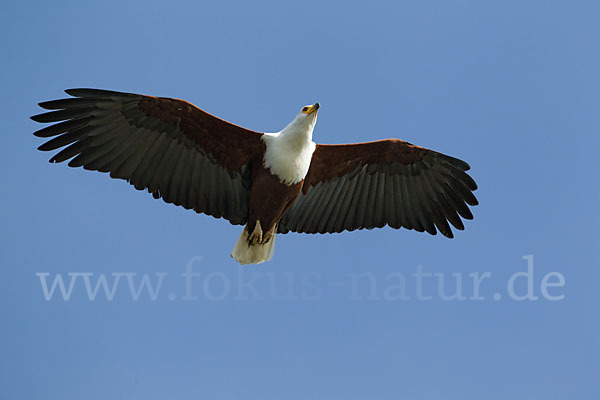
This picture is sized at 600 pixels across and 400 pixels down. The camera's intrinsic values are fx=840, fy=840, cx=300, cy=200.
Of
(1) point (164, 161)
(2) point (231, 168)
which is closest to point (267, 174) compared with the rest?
(2) point (231, 168)

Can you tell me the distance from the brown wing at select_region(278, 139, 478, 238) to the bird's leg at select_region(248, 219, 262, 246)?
441 millimetres

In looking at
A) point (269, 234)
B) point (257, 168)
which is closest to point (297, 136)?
point (257, 168)

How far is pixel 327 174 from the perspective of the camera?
445 inches

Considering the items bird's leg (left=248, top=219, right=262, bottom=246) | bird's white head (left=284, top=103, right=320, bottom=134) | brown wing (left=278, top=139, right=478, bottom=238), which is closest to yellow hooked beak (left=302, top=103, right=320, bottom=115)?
bird's white head (left=284, top=103, right=320, bottom=134)

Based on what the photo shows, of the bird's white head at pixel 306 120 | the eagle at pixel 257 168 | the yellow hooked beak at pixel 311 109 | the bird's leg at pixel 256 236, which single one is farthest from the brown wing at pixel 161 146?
the yellow hooked beak at pixel 311 109

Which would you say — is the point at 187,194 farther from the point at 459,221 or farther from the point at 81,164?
the point at 459,221

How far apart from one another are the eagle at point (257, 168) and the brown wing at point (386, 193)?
14mm

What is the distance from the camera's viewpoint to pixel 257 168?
1073 cm

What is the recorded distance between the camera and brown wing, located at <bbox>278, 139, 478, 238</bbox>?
11344mm

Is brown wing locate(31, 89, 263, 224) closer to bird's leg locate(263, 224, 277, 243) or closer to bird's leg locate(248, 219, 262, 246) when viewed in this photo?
bird's leg locate(248, 219, 262, 246)

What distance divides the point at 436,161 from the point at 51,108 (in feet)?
16.7

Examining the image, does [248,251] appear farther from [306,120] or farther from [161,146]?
[306,120]

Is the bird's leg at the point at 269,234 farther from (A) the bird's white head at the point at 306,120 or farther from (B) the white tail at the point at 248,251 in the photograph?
(A) the bird's white head at the point at 306,120

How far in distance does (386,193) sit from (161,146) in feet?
10.5
